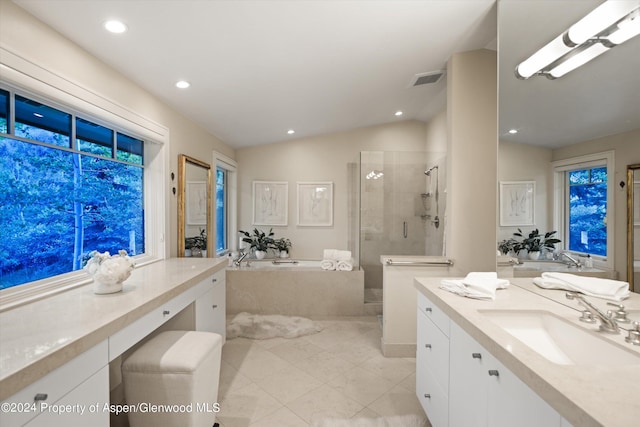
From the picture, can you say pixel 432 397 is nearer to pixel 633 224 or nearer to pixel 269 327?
pixel 633 224

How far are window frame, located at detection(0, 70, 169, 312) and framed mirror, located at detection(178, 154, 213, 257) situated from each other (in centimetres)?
25

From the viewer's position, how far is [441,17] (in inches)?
79.4

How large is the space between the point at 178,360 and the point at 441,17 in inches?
101

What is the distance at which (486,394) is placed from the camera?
1.14 m

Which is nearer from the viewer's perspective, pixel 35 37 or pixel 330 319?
pixel 35 37

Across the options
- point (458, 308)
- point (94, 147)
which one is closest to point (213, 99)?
point (94, 147)

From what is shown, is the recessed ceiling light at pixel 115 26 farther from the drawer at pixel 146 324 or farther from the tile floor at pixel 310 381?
the tile floor at pixel 310 381

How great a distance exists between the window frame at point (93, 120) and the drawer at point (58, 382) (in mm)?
615

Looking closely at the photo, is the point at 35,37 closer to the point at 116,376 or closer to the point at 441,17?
the point at 116,376

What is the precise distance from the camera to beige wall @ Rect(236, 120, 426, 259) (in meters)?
4.86

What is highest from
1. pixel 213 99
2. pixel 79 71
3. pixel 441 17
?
pixel 441 17

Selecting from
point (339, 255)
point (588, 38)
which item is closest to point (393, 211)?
point (339, 255)

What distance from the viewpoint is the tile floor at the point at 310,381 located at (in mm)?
2002

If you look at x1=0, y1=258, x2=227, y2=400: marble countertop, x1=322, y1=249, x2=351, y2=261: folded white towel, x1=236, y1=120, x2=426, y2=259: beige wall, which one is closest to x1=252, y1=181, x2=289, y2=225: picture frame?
x1=236, y1=120, x2=426, y2=259: beige wall
